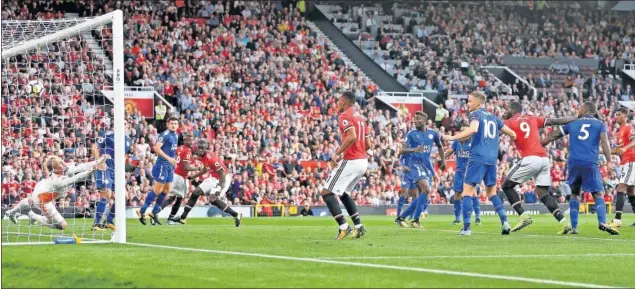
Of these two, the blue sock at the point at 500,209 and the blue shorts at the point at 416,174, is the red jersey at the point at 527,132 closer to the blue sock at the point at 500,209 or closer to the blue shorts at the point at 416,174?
the blue sock at the point at 500,209

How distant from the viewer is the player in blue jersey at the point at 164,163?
23766 millimetres

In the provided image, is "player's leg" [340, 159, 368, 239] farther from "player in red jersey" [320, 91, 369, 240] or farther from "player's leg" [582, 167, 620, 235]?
"player's leg" [582, 167, 620, 235]

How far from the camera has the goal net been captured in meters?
18.7

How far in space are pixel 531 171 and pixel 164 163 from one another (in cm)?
876

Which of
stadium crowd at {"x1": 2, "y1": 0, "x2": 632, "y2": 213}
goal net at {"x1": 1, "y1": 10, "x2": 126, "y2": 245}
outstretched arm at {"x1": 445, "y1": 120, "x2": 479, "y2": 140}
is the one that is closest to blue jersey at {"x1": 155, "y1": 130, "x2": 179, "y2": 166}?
goal net at {"x1": 1, "y1": 10, "x2": 126, "y2": 245}

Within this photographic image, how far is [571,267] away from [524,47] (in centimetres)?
4482

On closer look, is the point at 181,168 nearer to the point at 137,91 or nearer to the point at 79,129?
the point at 79,129

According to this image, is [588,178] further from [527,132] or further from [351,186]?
[351,186]

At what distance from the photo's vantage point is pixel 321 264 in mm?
11789

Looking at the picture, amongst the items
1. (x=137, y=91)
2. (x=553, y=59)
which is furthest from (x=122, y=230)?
(x=553, y=59)

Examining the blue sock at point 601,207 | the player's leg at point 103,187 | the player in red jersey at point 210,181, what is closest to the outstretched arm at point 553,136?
the blue sock at point 601,207

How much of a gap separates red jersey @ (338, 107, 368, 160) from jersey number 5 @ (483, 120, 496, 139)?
2446mm

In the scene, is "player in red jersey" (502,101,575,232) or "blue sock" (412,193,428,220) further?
"blue sock" (412,193,428,220)

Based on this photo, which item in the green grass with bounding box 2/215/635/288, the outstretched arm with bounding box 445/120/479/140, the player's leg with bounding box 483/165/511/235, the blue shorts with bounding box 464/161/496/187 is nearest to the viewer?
the green grass with bounding box 2/215/635/288
